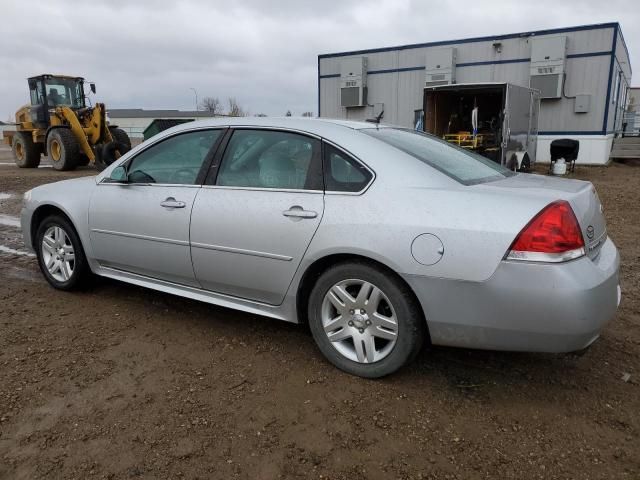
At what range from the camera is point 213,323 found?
3660 mm

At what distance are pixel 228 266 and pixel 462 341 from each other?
1.47m

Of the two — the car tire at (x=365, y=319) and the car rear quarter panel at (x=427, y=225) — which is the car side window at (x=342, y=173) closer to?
the car rear quarter panel at (x=427, y=225)

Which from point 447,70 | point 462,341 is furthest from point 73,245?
point 447,70

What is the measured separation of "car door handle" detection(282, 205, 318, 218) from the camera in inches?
111

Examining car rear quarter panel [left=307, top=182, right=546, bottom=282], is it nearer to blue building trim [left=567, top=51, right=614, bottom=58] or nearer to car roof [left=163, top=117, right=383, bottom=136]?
car roof [left=163, top=117, right=383, bottom=136]

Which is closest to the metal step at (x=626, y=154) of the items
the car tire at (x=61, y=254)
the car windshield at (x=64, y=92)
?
the car windshield at (x=64, y=92)

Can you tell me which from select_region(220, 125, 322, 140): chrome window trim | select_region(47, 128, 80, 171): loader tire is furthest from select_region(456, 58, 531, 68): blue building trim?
select_region(220, 125, 322, 140): chrome window trim

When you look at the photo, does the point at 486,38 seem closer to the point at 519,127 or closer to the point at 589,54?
the point at 589,54

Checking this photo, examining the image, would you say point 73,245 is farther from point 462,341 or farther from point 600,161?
point 600,161

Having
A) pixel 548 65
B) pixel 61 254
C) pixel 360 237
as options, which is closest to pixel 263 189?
pixel 360 237

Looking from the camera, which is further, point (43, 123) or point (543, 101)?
point (543, 101)

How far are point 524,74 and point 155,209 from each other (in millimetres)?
17791

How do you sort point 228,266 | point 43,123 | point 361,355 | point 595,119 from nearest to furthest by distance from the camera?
point 361,355 → point 228,266 → point 43,123 → point 595,119

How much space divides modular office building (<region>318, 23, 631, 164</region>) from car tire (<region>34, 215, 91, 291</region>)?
12.7 meters
